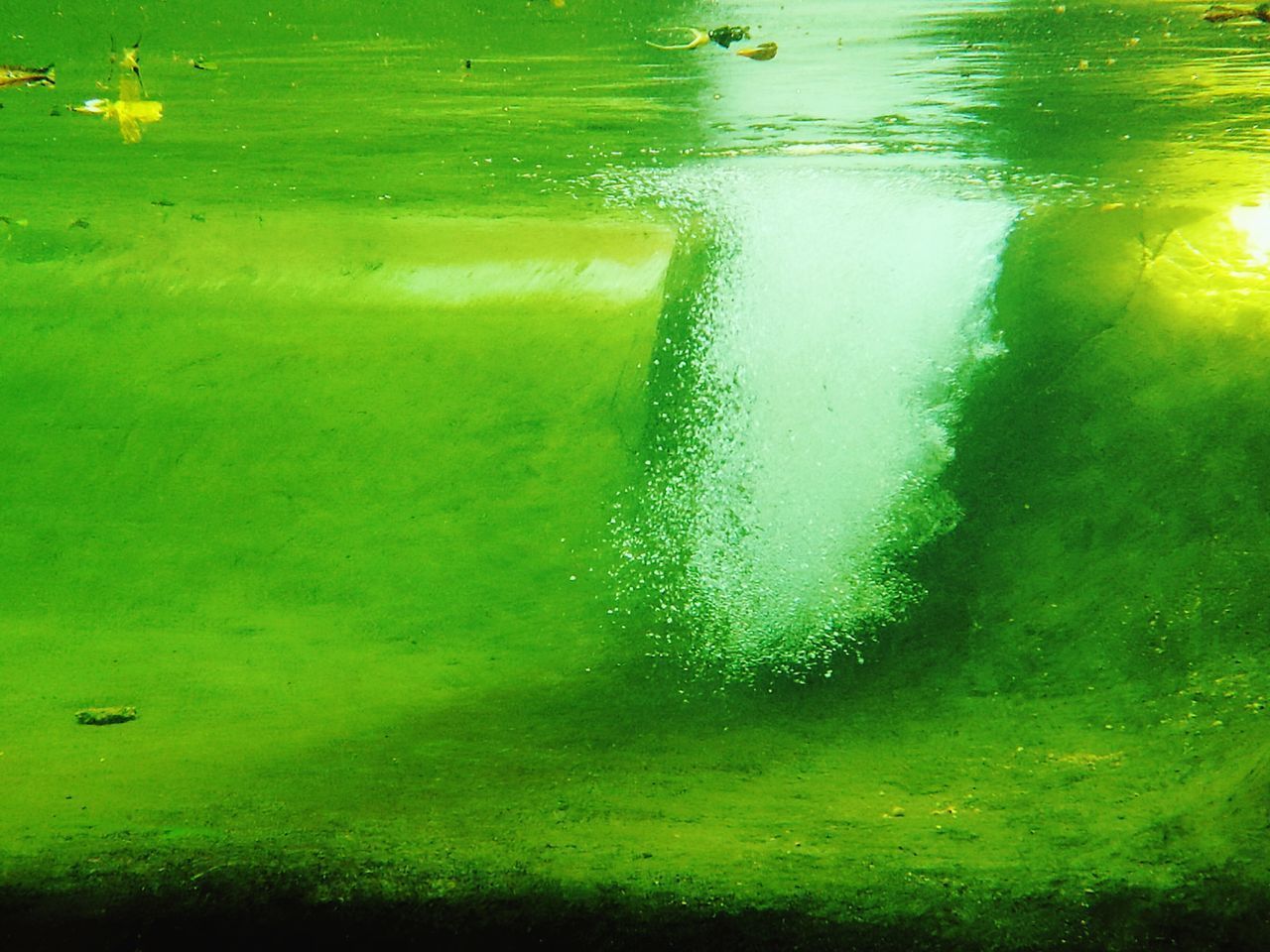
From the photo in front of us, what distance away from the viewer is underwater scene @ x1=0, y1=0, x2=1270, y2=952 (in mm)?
1124

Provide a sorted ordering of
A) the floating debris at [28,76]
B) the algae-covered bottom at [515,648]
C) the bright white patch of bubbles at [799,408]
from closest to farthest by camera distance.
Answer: the algae-covered bottom at [515,648]
the bright white patch of bubbles at [799,408]
the floating debris at [28,76]

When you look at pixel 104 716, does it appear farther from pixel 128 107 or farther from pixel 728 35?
pixel 728 35

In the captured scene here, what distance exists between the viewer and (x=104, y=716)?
3.94ft

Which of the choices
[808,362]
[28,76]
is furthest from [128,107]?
[808,362]

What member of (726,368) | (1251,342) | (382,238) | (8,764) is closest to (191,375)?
(382,238)

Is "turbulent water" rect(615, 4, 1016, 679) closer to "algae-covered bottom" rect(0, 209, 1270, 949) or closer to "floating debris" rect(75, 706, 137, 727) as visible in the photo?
"algae-covered bottom" rect(0, 209, 1270, 949)

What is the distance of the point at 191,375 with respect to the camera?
1.38 metres

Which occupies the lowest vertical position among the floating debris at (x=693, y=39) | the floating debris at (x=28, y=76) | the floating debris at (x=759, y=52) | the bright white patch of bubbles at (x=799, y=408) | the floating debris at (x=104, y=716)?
the floating debris at (x=104, y=716)

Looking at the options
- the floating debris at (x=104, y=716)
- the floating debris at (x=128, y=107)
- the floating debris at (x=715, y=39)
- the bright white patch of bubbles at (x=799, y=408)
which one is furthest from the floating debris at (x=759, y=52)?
the floating debris at (x=104, y=716)

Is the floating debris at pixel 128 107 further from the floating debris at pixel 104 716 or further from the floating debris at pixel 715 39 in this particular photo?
the floating debris at pixel 104 716

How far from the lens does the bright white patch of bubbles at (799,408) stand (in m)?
1.28

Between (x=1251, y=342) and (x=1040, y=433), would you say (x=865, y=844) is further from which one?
(x=1251, y=342)

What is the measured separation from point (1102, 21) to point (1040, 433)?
707 mm

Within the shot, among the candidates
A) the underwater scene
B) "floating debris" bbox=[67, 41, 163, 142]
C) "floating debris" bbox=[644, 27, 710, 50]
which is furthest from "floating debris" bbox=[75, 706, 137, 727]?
"floating debris" bbox=[644, 27, 710, 50]
